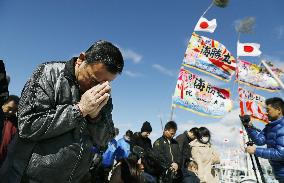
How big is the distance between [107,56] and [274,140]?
3947 mm

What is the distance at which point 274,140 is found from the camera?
15.7 ft

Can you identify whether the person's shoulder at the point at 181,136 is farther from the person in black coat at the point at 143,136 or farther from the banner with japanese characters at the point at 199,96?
the banner with japanese characters at the point at 199,96

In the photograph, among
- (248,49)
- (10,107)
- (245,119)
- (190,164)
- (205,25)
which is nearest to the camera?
(10,107)

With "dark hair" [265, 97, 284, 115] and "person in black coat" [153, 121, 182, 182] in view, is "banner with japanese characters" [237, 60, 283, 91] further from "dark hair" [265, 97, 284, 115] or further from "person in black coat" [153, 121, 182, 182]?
"dark hair" [265, 97, 284, 115]

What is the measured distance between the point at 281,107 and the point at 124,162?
2.89 metres

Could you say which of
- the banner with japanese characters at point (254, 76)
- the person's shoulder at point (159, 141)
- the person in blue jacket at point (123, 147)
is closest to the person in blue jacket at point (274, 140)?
the person's shoulder at point (159, 141)

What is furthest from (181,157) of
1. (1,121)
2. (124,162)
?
(1,121)

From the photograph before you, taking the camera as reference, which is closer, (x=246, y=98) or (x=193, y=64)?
(x=193, y=64)

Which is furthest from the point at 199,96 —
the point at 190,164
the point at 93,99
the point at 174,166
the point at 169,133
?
the point at 93,99

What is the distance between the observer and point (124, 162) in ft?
11.9

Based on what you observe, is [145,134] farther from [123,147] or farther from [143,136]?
[123,147]

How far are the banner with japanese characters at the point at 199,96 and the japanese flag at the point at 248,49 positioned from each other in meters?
4.07

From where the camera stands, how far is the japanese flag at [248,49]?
1375 centimetres

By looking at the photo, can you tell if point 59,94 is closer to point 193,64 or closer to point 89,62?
point 89,62
